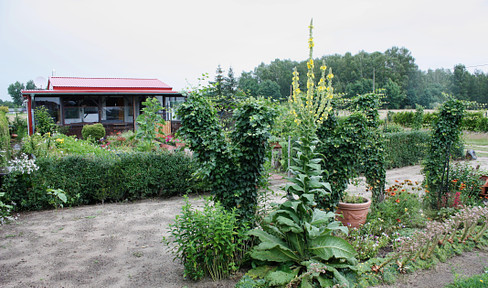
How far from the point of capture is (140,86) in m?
18.7

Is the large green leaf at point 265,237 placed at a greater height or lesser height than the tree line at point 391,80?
lesser

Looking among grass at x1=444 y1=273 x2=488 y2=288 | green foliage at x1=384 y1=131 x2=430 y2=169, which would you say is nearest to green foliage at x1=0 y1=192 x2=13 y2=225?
grass at x1=444 y1=273 x2=488 y2=288

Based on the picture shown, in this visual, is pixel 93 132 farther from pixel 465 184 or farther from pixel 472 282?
pixel 472 282

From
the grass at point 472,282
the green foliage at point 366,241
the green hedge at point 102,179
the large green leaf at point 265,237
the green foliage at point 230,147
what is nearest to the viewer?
the grass at point 472,282

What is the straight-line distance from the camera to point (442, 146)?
→ 5.51 m

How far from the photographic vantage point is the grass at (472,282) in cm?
302

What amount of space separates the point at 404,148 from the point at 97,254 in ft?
33.7

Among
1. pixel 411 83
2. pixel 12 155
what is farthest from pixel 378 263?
pixel 411 83

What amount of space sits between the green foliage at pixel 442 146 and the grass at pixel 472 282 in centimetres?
249

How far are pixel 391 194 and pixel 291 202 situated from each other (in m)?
3.10

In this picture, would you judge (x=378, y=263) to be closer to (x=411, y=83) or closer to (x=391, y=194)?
(x=391, y=194)

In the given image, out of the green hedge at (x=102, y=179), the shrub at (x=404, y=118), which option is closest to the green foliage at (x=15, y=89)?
the shrub at (x=404, y=118)

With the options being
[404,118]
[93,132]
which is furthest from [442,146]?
[404,118]

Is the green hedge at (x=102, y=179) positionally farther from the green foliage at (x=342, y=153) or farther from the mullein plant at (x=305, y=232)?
the mullein plant at (x=305, y=232)
